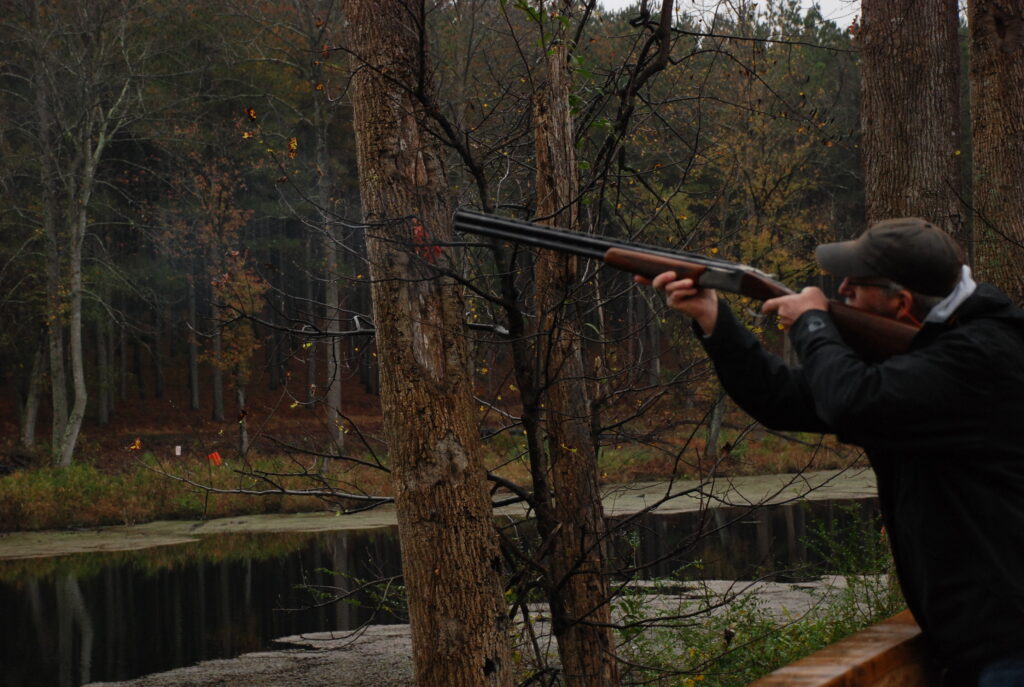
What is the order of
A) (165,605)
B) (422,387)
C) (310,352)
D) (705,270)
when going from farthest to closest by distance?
(165,605) < (310,352) < (422,387) < (705,270)

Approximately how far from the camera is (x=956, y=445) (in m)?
2.12

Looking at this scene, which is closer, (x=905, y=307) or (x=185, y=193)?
(x=905, y=307)

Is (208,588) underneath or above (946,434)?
underneath

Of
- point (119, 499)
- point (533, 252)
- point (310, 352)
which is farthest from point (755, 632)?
point (119, 499)

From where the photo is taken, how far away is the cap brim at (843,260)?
2332 mm

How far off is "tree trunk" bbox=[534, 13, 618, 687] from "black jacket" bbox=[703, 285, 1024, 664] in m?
3.61

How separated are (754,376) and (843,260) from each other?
12.0 inches

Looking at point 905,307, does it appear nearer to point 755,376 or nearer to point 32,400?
point 755,376

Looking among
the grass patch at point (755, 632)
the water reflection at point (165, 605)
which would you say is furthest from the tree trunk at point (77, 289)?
the grass patch at point (755, 632)

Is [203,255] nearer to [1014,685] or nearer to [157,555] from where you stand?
[157,555]

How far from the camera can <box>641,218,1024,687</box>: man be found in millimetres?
2113

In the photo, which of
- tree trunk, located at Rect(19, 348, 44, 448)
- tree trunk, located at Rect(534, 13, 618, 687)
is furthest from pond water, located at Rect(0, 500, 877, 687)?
tree trunk, located at Rect(19, 348, 44, 448)

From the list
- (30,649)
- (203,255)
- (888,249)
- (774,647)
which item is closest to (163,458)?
(203,255)

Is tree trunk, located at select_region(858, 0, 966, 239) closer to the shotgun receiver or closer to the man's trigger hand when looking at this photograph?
the shotgun receiver
